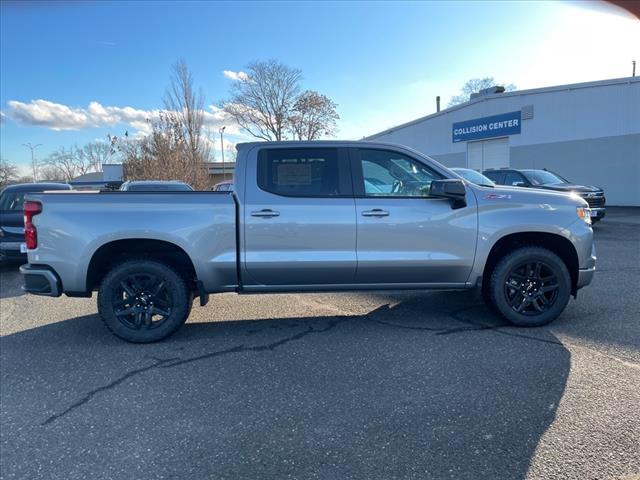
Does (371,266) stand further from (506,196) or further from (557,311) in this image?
(557,311)

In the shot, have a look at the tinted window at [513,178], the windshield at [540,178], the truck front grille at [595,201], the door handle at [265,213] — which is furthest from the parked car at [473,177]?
the door handle at [265,213]

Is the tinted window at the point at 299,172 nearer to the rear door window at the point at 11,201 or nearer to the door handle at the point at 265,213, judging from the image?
the door handle at the point at 265,213

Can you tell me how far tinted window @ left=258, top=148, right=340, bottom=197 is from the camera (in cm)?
462

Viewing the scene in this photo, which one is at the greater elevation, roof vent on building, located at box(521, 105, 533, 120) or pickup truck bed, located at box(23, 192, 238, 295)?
roof vent on building, located at box(521, 105, 533, 120)

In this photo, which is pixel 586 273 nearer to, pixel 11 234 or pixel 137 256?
pixel 137 256

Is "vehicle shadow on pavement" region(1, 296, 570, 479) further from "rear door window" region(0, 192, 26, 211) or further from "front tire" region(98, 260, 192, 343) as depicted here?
"rear door window" region(0, 192, 26, 211)

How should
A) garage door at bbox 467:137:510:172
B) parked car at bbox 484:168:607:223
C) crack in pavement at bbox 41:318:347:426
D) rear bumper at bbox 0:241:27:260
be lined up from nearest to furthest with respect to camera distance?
1. crack in pavement at bbox 41:318:347:426
2. rear bumper at bbox 0:241:27:260
3. parked car at bbox 484:168:607:223
4. garage door at bbox 467:137:510:172

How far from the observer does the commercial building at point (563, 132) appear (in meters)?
20.6

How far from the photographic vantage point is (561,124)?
22.8m

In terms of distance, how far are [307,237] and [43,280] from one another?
2592 mm

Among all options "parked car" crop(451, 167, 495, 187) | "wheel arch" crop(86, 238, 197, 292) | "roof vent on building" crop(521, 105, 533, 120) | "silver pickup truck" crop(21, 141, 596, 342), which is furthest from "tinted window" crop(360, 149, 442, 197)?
"roof vent on building" crop(521, 105, 533, 120)

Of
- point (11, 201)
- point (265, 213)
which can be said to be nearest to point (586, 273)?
point (265, 213)

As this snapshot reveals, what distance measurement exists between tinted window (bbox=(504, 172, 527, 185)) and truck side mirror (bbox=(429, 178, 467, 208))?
10.8 meters

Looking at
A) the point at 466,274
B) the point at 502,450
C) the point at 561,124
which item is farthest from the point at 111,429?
the point at 561,124
